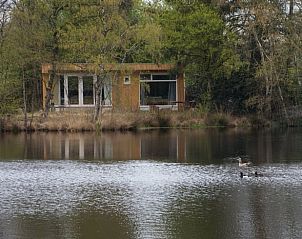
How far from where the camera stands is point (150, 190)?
1939 centimetres

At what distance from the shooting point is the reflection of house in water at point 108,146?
1133 inches

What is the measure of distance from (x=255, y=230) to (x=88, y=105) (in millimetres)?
35509

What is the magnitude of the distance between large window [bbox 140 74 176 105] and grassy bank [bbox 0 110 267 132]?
4106 mm

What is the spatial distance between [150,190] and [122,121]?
23.6 meters

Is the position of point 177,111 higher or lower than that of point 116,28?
lower

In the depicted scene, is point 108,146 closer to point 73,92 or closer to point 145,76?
point 73,92

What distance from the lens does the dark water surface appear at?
48.2ft

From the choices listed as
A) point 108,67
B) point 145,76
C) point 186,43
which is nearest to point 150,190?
point 108,67

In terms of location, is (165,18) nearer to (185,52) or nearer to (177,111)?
(185,52)

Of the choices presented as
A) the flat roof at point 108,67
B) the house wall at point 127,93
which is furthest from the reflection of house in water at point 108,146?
the house wall at point 127,93

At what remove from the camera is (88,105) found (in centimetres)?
4888

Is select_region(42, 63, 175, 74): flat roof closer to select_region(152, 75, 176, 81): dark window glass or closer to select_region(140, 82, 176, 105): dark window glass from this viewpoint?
select_region(152, 75, 176, 81): dark window glass

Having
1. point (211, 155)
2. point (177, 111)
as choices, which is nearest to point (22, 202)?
point (211, 155)

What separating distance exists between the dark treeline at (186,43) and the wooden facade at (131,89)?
3.90 ft
